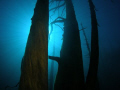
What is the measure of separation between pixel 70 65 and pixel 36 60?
1.65 metres

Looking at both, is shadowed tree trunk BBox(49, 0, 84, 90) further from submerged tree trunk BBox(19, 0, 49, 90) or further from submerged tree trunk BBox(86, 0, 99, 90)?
submerged tree trunk BBox(19, 0, 49, 90)

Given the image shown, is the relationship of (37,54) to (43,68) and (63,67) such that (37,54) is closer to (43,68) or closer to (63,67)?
(43,68)

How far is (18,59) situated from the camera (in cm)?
4788

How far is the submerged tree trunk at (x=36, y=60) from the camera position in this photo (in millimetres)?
902

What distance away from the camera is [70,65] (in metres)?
2.45

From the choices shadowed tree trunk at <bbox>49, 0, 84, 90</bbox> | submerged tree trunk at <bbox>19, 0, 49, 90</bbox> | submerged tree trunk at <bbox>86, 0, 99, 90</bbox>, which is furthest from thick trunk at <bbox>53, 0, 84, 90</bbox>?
submerged tree trunk at <bbox>19, 0, 49, 90</bbox>

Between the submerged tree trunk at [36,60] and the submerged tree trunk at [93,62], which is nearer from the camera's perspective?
the submerged tree trunk at [36,60]

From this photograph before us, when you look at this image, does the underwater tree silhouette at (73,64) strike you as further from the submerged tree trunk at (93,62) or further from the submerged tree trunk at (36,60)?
the submerged tree trunk at (36,60)

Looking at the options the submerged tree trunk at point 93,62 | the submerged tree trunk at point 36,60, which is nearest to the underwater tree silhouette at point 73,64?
the submerged tree trunk at point 93,62

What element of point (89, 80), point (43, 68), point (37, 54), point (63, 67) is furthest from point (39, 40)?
point (89, 80)

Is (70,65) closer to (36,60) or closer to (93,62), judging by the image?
(93,62)

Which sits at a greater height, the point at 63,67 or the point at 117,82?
the point at 63,67

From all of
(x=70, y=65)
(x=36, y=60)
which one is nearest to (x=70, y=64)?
(x=70, y=65)

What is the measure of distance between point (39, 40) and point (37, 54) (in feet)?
0.62
